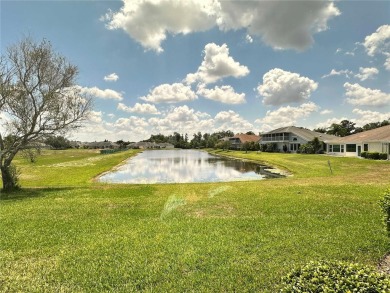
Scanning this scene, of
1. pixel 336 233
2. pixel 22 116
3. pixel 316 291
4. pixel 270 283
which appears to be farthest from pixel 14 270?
pixel 22 116

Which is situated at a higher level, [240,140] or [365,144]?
[240,140]

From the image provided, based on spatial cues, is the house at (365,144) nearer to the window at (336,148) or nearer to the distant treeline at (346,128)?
the window at (336,148)

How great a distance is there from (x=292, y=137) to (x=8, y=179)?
6286cm

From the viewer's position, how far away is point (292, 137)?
66.6 metres

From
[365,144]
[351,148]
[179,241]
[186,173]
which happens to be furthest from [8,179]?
[351,148]

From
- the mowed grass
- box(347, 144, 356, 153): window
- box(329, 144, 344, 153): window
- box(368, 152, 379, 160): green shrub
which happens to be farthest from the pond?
box(329, 144, 344, 153): window

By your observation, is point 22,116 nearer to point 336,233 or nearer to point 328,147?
point 336,233

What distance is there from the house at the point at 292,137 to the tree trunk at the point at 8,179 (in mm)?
58506

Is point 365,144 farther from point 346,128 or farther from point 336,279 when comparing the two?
point 346,128

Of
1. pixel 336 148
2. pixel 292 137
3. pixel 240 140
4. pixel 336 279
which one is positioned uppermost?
pixel 240 140

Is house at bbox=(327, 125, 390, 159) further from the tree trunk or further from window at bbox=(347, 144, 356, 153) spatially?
the tree trunk

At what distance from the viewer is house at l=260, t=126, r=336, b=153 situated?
206 ft

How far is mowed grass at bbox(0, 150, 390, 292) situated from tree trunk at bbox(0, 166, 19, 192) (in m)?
4.35

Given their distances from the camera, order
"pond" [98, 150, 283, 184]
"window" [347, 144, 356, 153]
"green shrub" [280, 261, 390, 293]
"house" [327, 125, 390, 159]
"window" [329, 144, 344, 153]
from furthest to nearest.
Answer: "window" [329, 144, 344, 153] → "window" [347, 144, 356, 153] → "house" [327, 125, 390, 159] → "pond" [98, 150, 283, 184] → "green shrub" [280, 261, 390, 293]
